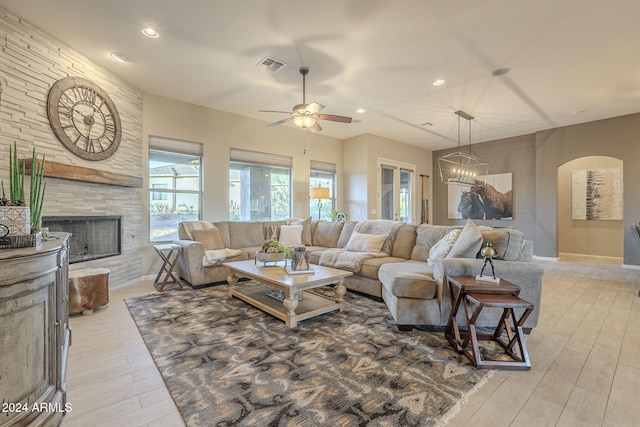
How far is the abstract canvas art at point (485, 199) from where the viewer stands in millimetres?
7281

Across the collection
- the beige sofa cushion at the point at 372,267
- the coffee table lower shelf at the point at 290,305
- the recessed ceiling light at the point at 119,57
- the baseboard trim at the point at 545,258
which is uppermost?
the recessed ceiling light at the point at 119,57

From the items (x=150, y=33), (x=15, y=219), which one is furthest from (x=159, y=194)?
(x=15, y=219)

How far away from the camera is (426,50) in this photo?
327 centimetres

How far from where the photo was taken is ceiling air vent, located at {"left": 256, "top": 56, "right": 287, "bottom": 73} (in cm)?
347

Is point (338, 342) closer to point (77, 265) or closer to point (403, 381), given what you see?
point (403, 381)

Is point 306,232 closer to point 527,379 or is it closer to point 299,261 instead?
point 299,261

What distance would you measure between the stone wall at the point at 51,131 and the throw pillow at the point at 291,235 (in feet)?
7.32

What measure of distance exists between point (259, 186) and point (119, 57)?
10.0ft

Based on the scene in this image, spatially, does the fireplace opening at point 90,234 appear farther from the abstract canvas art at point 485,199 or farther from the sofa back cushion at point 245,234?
the abstract canvas art at point 485,199

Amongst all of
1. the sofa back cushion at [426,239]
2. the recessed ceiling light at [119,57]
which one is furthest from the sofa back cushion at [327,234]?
the recessed ceiling light at [119,57]

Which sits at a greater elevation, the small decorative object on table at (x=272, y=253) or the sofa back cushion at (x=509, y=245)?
the sofa back cushion at (x=509, y=245)

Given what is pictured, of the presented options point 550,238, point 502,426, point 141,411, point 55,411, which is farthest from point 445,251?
point 550,238

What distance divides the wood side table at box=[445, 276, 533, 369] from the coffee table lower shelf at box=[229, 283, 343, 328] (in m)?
1.18

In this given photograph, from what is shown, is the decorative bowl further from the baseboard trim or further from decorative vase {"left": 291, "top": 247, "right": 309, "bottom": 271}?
the baseboard trim
